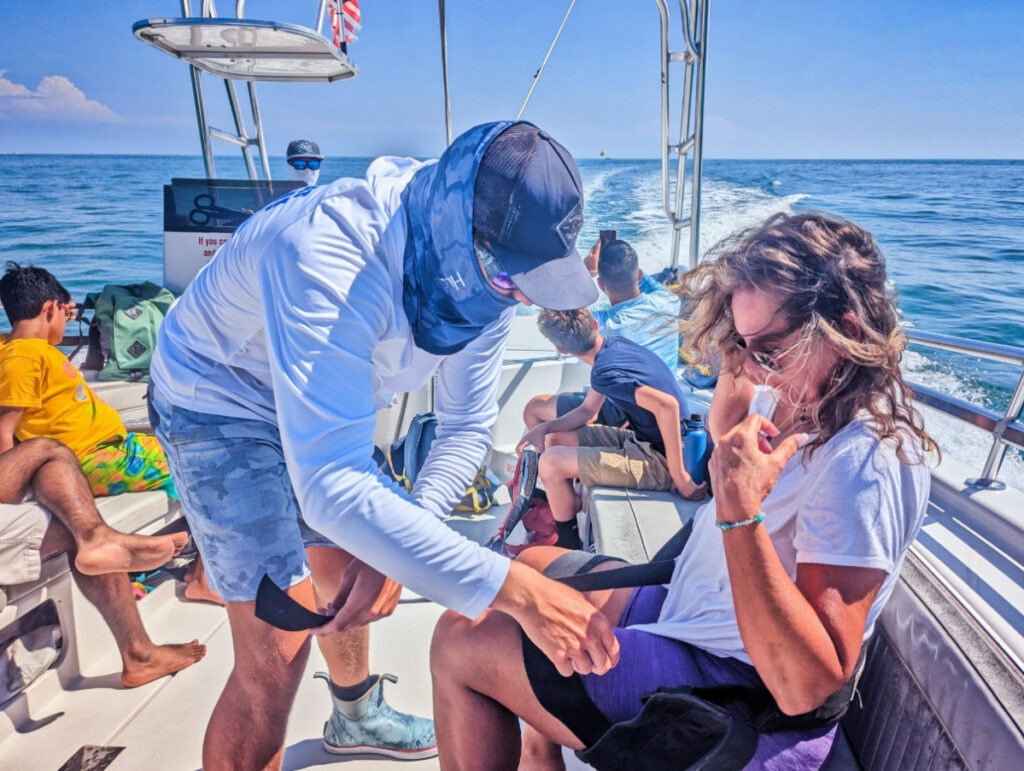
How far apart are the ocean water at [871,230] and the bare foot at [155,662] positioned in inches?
105

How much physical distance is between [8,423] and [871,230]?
25.2ft

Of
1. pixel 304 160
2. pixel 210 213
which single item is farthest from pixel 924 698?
pixel 304 160

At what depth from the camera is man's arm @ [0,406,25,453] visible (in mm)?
2070

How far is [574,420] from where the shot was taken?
115 inches

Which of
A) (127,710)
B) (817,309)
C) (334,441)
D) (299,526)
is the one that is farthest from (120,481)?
(817,309)

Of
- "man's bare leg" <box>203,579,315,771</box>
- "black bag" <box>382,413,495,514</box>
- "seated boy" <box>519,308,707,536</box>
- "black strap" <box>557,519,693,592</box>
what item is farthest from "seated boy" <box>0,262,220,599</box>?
"black strap" <box>557,519,693,592</box>

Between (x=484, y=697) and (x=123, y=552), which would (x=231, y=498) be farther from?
(x=123, y=552)

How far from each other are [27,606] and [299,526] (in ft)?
3.23

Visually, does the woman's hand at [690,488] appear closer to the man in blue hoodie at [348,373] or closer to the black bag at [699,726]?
the man in blue hoodie at [348,373]

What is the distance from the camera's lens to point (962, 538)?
1422mm

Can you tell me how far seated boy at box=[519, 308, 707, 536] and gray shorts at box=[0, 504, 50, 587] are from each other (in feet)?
5.42

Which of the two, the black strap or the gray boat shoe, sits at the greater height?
the black strap

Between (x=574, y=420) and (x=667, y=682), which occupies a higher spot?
(x=667, y=682)

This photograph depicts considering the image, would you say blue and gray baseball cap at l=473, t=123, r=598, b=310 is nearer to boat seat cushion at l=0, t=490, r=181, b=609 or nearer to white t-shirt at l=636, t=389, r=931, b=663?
white t-shirt at l=636, t=389, r=931, b=663
